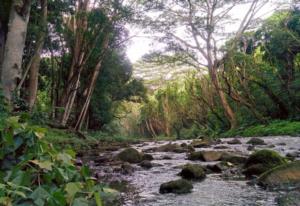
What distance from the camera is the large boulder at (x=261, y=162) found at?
6676 mm

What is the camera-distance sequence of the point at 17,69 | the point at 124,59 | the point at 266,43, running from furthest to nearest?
the point at 124,59 → the point at 266,43 → the point at 17,69

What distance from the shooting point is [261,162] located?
7051 millimetres

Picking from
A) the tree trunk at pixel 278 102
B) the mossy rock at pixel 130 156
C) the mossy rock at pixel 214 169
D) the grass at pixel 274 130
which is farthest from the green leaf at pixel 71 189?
the tree trunk at pixel 278 102

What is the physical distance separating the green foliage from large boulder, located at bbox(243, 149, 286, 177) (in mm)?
5421

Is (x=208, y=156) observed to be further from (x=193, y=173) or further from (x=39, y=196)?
(x=39, y=196)

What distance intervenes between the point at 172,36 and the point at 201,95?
1102 cm

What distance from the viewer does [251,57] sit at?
25500mm

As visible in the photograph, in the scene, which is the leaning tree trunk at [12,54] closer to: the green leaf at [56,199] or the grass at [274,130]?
the green leaf at [56,199]

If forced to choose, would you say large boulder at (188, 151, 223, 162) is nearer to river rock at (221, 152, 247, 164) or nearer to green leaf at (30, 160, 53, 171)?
river rock at (221, 152, 247, 164)

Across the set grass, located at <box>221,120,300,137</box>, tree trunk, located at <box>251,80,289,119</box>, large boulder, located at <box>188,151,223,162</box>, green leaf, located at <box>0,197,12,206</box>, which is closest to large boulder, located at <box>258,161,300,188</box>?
large boulder, located at <box>188,151,223,162</box>

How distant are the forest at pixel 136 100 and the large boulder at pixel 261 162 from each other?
21 mm

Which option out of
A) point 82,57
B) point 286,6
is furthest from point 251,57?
point 82,57

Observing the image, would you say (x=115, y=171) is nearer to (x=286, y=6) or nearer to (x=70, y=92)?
(x=70, y=92)

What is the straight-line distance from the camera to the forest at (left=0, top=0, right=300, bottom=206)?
5.74ft
